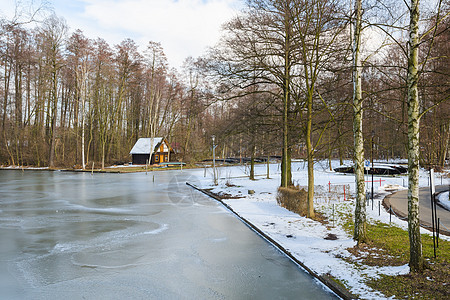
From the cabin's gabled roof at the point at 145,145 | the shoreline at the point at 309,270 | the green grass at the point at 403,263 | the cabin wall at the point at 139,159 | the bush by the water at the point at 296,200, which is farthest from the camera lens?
the cabin wall at the point at 139,159

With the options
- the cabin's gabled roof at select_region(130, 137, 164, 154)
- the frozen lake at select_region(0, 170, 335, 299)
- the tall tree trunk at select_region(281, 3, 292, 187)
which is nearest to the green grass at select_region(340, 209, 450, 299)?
the frozen lake at select_region(0, 170, 335, 299)

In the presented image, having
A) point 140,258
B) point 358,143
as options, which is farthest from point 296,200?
point 140,258

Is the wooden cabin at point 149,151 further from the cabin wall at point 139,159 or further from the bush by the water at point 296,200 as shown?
the bush by the water at point 296,200

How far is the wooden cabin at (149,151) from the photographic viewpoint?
50.9 meters

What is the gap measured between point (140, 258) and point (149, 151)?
43.9 metres

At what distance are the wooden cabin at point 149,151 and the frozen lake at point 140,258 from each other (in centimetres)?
3726

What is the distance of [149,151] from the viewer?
50312mm

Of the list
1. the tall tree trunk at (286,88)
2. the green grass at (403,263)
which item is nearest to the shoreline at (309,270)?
the green grass at (403,263)

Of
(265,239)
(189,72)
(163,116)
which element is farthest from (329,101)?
(163,116)

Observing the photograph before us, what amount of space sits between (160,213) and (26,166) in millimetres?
45928

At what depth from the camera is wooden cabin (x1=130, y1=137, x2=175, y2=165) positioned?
167 feet

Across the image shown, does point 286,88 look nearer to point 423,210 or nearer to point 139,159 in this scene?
point 423,210

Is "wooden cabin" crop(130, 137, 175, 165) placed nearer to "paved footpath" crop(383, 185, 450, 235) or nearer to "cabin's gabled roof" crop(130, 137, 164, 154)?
"cabin's gabled roof" crop(130, 137, 164, 154)

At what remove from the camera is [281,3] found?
1223 centimetres
